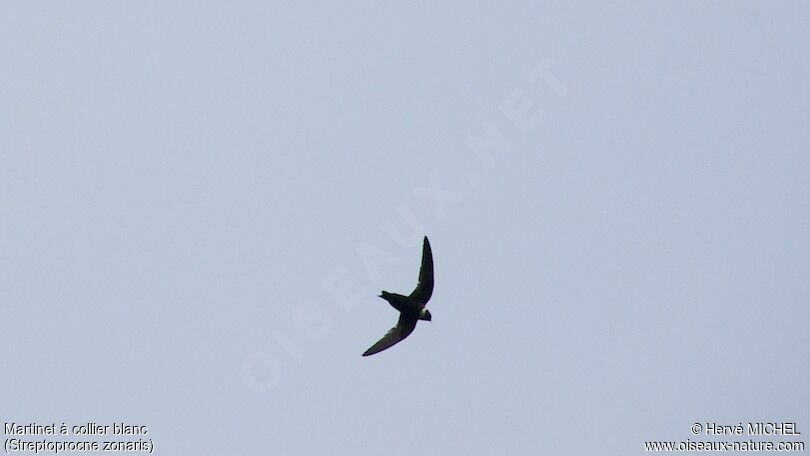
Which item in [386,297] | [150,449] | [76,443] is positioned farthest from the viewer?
[150,449]

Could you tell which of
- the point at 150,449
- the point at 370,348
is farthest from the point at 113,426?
the point at 370,348

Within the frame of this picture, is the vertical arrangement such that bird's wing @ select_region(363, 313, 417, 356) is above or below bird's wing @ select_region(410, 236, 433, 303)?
below

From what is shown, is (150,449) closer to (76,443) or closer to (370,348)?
(76,443)

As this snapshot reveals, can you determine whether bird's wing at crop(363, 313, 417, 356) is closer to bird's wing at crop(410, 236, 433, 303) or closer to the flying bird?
the flying bird

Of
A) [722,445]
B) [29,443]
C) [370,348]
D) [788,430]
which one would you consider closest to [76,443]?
[29,443]

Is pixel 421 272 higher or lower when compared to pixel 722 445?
higher

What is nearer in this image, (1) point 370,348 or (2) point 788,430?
(1) point 370,348

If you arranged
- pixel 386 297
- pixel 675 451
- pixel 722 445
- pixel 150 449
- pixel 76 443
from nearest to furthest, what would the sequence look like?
pixel 386 297, pixel 76 443, pixel 150 449, pixel 722 445, pixel 675 451

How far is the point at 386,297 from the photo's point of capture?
49.1 metres

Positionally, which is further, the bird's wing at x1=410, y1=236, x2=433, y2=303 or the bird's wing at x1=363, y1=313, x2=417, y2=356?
the bird's wing at x1=363, y1=313, x2=417, y2=356

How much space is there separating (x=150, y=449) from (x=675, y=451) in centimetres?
3737

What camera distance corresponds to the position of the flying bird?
49594mm

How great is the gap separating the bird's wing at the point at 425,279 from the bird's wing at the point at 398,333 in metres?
1.12

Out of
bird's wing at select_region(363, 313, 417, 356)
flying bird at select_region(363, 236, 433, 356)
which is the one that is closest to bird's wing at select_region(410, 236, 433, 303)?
flying bird at select_region(363, 236, 433, 356)
